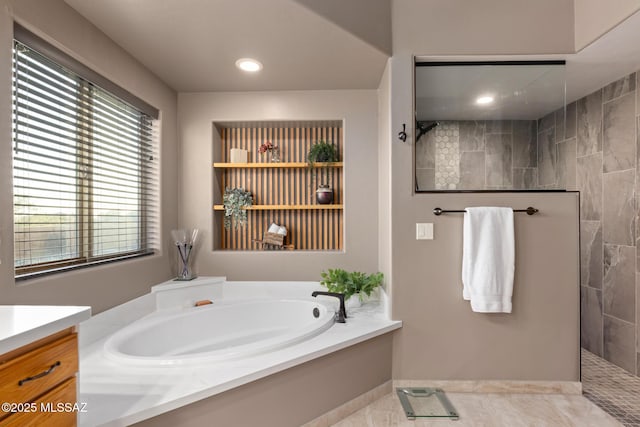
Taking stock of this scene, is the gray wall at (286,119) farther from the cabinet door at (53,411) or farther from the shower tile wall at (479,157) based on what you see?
the cabinet door at (53,411)

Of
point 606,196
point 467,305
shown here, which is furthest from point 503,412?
point 606,196

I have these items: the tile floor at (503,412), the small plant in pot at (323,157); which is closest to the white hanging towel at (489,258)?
the tile floor at (503,412)

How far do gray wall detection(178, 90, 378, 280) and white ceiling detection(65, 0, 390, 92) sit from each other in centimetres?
11

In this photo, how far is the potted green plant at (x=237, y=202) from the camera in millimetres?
3041

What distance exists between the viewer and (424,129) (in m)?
2.38

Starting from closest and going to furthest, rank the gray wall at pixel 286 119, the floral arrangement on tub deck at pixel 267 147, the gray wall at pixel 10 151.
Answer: the gray wall at pixel 10 151, the gray wall at pixel 286 119, the floral arrangement on tub deck at pixel 267 147

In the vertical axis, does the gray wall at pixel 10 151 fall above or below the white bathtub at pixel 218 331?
above

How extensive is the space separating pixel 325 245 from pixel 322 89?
1.35 meters

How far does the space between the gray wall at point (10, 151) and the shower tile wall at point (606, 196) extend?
2726mm

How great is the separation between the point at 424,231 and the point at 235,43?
5.49 ft

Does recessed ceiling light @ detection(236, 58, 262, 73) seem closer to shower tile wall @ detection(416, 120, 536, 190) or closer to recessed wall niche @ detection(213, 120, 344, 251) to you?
recessed wall niche @ detection(213, 120, 344, 251)

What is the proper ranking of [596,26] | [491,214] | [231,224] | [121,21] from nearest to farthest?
[121,21]
[596,26]
[491,214]
[231,224]

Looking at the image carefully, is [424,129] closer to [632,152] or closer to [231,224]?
[632,152]

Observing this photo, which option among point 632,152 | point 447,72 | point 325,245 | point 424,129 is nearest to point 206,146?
point 325,245
